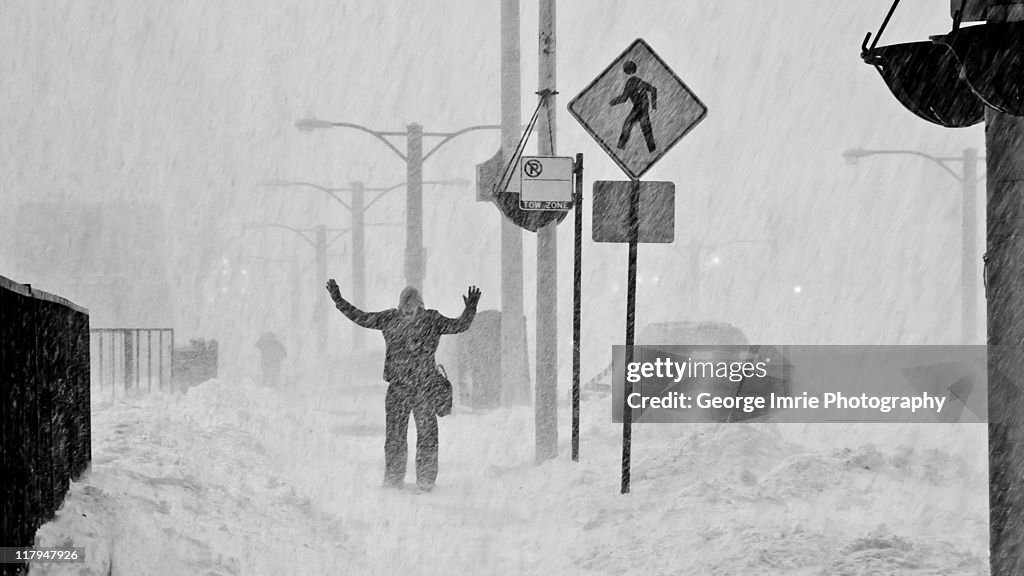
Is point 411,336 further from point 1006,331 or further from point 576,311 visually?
point 1006,331

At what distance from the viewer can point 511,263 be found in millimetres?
18656

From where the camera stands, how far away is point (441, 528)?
9.10 meters

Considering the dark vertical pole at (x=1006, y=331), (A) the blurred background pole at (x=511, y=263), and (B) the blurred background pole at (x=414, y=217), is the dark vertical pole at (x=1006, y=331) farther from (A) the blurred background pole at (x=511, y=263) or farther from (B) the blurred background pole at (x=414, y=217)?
(B) the blurred background pole at (x=414, y=217)

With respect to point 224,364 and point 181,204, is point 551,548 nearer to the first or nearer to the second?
point 224,364

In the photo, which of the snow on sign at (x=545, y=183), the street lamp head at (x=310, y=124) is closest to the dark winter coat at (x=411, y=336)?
the snow on sign at (x=545, y=183)

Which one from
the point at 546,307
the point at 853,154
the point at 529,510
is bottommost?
the point at 529,510

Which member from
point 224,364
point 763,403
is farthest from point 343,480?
point 224,364

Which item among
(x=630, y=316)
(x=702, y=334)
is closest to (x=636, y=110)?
(x=630, y=316)

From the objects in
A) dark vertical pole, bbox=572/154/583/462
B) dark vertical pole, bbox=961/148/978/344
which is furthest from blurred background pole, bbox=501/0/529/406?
dark vertical pole, bbox=961/148/978/344

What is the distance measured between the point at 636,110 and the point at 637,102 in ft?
0.20

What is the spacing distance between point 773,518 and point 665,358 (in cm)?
622

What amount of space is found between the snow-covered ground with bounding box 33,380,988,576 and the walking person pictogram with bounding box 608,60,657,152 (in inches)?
104

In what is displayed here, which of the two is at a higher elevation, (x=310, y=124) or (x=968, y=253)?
(x=310, y=124)

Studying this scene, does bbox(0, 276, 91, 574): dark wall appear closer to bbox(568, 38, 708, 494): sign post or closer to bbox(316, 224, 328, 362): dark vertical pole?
bbox(568, 38, 708, 494): sign post
